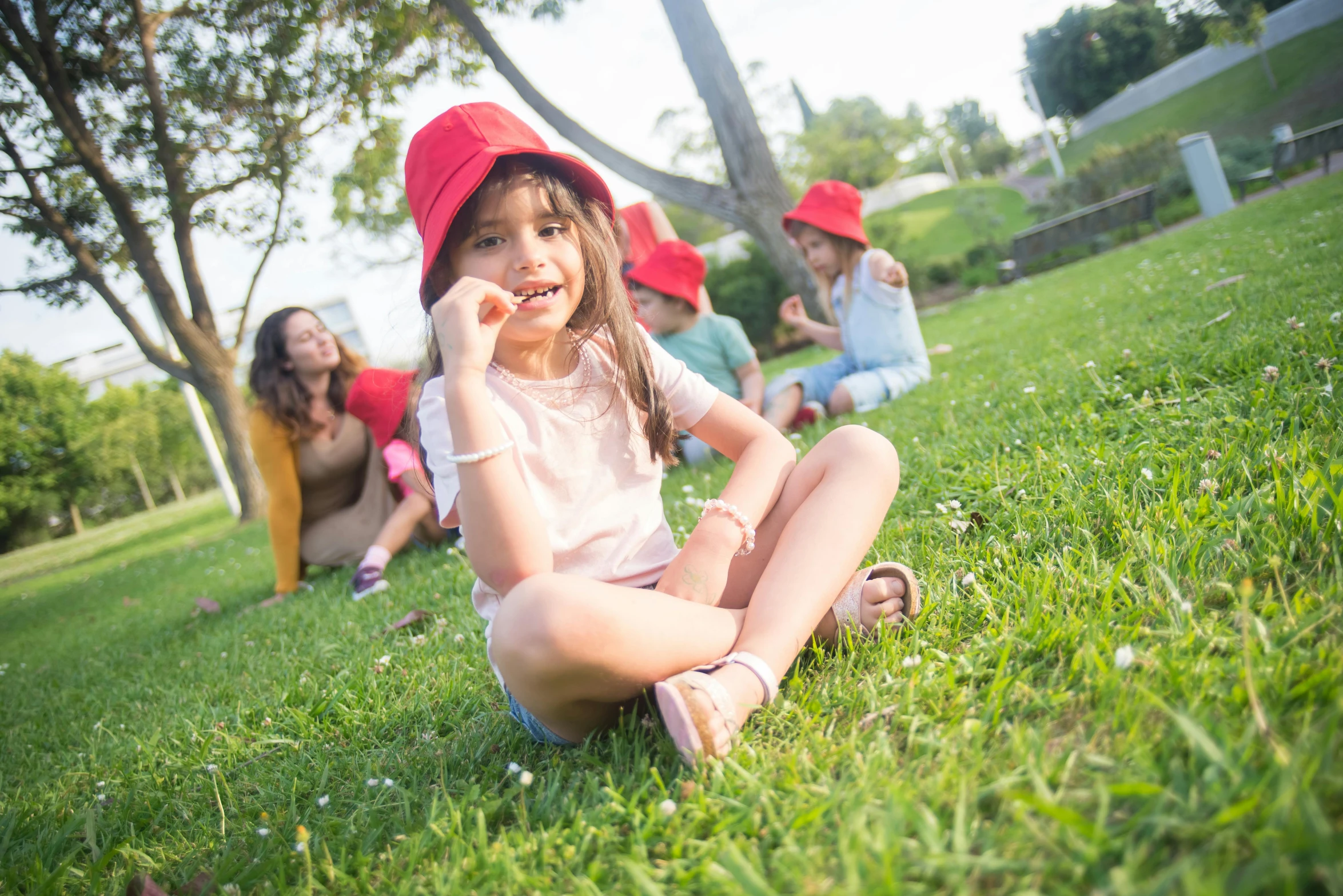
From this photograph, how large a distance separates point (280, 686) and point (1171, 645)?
99.6 inches

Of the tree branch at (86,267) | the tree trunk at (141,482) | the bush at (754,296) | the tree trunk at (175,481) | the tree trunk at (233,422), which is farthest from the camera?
the tree trunk at (175,481)

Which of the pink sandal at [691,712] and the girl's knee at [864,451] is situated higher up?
the girl's knee at [864,451]

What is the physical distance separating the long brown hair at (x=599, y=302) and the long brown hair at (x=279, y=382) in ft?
10.6

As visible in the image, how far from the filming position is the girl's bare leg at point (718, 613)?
128cm

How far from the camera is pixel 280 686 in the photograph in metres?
2.49

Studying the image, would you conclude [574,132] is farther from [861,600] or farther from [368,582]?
[861,600]

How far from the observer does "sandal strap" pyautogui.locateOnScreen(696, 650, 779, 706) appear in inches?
55.5

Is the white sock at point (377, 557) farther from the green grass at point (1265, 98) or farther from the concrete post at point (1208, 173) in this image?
the green grass at point (1265, 98)

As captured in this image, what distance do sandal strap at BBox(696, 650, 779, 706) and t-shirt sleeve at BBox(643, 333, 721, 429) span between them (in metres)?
0.74

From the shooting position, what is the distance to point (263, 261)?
11883 mm

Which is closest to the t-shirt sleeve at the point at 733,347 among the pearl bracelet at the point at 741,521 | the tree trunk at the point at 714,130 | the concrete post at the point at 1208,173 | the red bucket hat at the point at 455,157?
the red bucket hat at the point at 455,157

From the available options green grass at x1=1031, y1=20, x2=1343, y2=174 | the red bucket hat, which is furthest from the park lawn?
green grass at x1=1031, y1=20, x2=1343, y2=174

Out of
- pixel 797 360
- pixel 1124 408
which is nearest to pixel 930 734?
pixel 1124 408

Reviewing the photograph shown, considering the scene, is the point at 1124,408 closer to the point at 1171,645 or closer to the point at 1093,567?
the point at 1093,567
